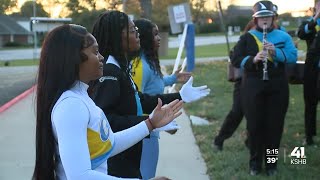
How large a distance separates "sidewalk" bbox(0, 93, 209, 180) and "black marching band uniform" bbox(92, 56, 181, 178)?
231 centimetres

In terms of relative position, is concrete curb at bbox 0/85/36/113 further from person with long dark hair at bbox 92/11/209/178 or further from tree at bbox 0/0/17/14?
person with long dark hair at bbox 92/11/209/178

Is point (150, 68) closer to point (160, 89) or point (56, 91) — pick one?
point (160, 89)

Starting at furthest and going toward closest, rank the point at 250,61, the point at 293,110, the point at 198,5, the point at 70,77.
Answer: the point at 198,5, the point at 293,110, the point at 250,61, the point at 70,77

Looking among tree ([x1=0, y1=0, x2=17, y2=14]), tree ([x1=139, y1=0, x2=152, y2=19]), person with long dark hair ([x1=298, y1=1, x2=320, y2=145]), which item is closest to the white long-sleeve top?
tree ([x1=0, y1=0, x2=17, y2=14])

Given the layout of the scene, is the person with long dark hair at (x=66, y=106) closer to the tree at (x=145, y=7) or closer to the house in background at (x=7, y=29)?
the house in background at (x=7, y=29)

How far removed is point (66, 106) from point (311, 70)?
4.93 meters

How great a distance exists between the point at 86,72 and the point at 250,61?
10.8 feet

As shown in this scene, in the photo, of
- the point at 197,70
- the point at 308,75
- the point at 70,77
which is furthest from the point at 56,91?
the point at 197,70

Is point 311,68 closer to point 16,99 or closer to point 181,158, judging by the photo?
point 181,158

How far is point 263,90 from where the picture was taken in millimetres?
5102

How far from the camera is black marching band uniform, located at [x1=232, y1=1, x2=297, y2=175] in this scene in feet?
16.7

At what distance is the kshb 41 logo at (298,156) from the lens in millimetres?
5758

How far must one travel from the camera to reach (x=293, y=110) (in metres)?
9.12

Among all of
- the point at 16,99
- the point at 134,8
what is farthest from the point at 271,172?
the point at 134,8
